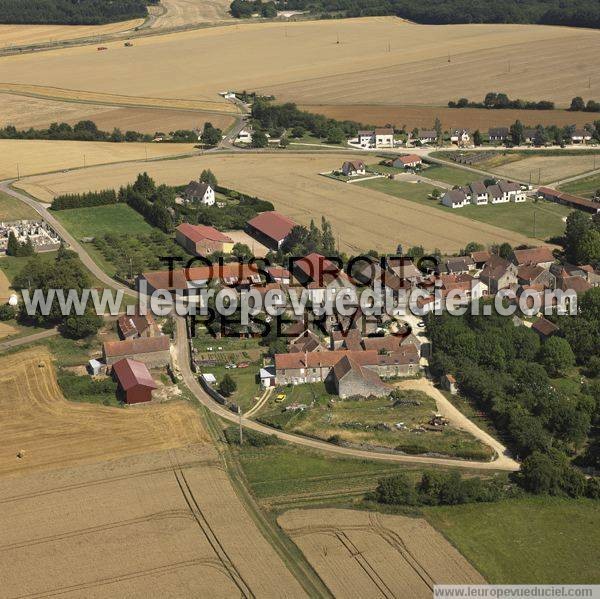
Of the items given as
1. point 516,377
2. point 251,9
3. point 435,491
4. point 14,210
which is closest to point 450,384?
point 516,377

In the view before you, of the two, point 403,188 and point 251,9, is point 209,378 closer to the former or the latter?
point 403,188

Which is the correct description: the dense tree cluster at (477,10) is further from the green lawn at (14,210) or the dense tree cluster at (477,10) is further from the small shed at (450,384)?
the small shed at (450,384)

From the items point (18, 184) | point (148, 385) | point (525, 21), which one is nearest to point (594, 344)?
point (148, 385)

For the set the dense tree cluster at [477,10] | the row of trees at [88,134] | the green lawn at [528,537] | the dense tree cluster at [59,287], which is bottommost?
the green lawn at [528,537]

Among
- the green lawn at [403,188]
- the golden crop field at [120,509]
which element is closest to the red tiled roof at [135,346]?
the golden crop field at [120,509]

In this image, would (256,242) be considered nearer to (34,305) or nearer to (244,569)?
(34,305)

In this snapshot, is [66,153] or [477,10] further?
[477,10]

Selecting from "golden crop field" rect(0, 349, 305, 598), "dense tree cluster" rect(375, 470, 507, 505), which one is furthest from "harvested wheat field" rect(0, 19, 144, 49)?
"dense tree cluster" rect(375, 470, 507, 505)
